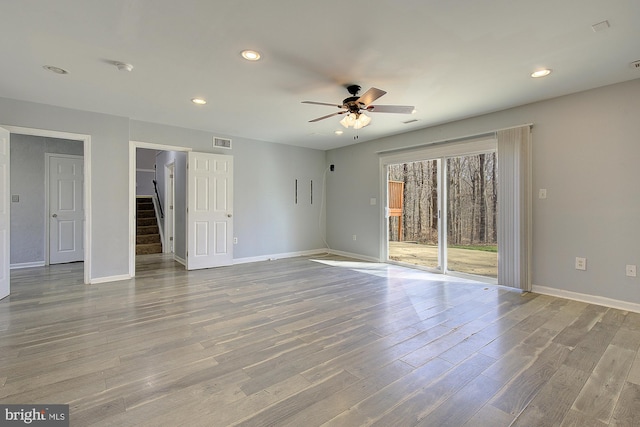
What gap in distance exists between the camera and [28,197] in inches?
220

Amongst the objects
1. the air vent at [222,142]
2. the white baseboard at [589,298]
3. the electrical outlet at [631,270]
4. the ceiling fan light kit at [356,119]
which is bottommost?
the white baseboard at [589,298]

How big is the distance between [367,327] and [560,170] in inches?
128

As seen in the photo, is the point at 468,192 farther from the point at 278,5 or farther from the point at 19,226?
the point at 19,226

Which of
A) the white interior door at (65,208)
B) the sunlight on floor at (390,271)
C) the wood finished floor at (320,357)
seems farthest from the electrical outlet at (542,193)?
the white interior door at (65,208)

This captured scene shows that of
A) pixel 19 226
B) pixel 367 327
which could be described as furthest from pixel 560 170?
pixel 19 226

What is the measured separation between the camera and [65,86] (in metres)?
3.48

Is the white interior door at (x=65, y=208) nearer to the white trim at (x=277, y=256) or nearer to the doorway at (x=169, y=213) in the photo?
the doorway at (x=169, y=213)

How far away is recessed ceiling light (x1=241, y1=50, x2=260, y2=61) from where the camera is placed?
8.80 feet

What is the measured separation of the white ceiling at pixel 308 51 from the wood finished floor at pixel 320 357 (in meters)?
2.57

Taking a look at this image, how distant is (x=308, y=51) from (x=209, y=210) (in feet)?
12.4

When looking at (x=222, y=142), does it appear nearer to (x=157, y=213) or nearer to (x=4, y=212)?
(x=4, y=212)

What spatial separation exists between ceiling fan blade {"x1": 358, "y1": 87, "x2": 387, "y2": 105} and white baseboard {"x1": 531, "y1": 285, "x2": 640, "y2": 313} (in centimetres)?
332

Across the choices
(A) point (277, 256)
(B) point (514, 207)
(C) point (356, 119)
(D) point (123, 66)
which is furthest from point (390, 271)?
(D) point (123, 66)

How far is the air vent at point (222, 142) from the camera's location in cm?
574
